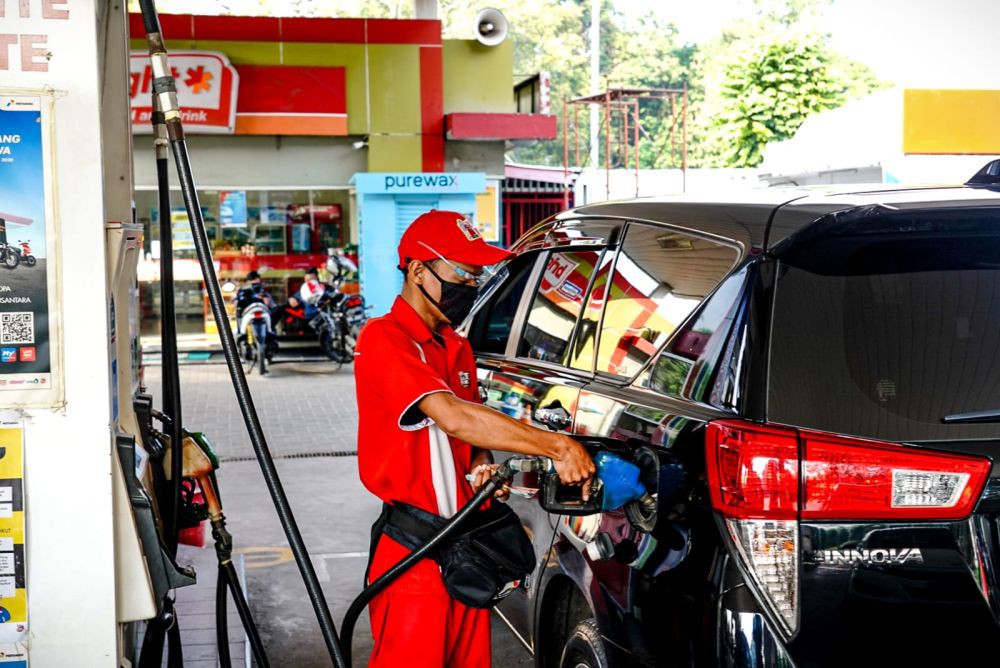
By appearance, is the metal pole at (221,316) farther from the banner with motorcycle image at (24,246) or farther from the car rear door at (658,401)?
the car rear door at (658,401)

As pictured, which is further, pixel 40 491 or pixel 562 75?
pixel 562 75

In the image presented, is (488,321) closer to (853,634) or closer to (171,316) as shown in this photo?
(171,316)

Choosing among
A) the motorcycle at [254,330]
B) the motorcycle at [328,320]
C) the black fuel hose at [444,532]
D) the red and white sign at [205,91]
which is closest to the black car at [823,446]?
the black fuel hose at [444,532]

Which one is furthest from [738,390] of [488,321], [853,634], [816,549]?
[488,321]

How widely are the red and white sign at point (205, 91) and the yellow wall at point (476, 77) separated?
3712mm

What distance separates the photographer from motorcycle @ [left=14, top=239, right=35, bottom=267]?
277 centimetres

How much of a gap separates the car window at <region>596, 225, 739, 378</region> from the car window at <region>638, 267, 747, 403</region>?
2.2 inches

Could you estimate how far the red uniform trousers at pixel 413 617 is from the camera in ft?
10.7

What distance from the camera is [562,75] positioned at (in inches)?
2785

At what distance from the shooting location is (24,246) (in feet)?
9.11

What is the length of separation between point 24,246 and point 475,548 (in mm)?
1346

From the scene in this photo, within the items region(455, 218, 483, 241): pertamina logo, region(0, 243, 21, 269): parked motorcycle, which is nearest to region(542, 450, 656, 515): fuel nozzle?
region(455, 218, 483, 241): pertamina logo

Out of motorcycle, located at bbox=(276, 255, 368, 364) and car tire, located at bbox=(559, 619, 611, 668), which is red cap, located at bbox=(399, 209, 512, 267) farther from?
motorcycle, located at bbox=(276, 255, 368, 364)

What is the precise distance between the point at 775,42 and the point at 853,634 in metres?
52.2
